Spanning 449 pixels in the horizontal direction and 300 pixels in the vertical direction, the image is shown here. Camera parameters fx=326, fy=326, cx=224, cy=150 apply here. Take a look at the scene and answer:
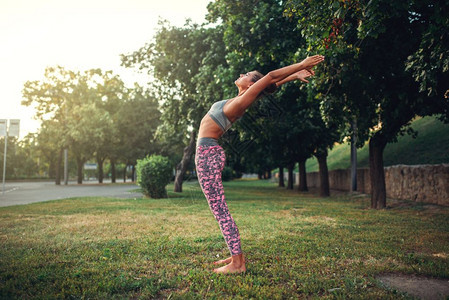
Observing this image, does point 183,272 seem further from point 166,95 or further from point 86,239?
point 166,95

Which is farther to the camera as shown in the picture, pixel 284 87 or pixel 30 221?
pixel 284 87

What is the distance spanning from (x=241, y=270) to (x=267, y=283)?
41 centimetres

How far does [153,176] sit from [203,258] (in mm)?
11734

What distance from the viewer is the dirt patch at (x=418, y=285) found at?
318cm

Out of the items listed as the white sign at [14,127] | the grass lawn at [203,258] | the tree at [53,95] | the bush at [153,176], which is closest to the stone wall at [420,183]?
the grass lawn at [203,258]

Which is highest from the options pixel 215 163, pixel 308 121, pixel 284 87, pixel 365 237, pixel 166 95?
pixel 166 95

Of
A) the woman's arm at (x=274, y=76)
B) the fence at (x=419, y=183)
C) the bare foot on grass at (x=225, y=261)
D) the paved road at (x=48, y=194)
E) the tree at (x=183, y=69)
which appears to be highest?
the tree at (x=183, y=69)

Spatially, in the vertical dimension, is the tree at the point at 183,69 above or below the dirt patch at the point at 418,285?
above

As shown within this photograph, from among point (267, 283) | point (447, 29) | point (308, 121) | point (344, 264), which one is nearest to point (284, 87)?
point (308, 121)

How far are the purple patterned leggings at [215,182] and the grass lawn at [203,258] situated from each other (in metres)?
0.48

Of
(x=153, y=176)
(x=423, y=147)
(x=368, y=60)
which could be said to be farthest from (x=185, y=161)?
(x=423, y=147)

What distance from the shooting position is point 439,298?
10.1 ft

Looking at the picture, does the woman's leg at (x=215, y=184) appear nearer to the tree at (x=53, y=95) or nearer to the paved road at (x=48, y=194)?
the paved road at (x=48, y=194)

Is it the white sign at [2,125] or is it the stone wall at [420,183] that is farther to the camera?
the white sign at [2,125]
